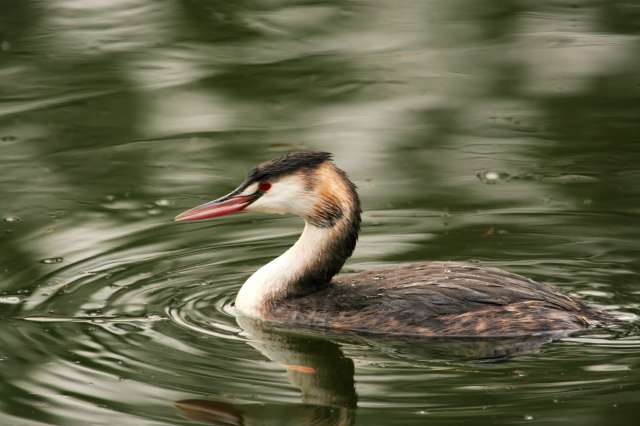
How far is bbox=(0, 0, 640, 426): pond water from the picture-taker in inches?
291

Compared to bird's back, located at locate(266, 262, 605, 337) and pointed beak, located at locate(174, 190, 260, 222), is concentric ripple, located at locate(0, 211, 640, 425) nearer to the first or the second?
bird's back, located at locate(266, 262, 605, 337)

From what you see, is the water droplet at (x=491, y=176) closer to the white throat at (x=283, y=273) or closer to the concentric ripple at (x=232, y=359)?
the concentric ripple at (x=232, y=359)

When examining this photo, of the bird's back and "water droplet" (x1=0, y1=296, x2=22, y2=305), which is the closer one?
the bird's back

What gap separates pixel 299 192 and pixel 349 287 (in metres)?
0.67

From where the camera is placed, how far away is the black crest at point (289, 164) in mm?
8641

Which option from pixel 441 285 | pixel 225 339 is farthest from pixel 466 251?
pixel 225 339

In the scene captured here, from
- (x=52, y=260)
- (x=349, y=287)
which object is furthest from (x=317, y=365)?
(x=52, y=260)

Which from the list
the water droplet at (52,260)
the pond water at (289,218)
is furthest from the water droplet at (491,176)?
the water droplet at (52,260)

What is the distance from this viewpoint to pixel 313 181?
862 centimetres

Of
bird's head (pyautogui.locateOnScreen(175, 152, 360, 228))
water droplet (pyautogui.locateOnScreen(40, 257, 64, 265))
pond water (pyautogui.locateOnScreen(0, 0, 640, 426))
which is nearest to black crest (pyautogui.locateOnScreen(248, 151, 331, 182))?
bird's head (pyautogui.locateOnScreen(175, 152, 360, 228))

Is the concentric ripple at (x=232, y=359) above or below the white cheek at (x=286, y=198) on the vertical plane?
below

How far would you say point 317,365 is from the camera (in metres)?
7.95

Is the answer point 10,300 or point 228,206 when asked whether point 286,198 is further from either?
point 10,300

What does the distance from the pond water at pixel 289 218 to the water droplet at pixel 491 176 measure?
3 cm
